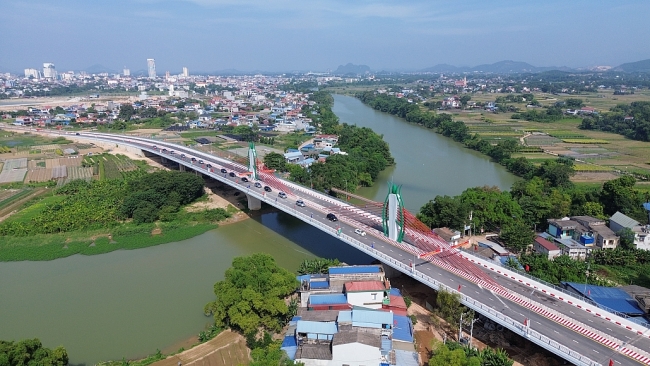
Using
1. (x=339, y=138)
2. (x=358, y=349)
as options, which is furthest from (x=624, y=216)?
(x=339, y=138)

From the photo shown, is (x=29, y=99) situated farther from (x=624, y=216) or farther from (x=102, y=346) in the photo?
(x=624, y=216)

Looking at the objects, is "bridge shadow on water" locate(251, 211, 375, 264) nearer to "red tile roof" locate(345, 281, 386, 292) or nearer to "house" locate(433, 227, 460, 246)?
"house" locate(433, 227, 460, 246)

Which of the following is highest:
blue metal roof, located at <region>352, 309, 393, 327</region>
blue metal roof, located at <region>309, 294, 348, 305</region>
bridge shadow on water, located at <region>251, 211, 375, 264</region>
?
blue metal roof, located at <region>352, 309, 393, 327</region>

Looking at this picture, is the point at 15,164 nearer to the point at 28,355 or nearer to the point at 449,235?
the point at 28,355

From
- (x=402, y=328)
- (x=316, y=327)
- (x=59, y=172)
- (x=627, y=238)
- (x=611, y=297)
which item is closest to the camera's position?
(x=316, y=327)

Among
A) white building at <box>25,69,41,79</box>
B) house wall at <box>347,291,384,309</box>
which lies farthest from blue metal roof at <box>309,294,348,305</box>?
white building at <box>25,69,41,79</box>

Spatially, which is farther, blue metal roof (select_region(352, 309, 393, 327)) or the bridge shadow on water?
the bridge shadow on water

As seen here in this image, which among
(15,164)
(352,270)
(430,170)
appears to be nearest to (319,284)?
(352,270)
